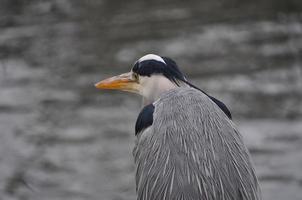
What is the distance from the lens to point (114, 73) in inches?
305

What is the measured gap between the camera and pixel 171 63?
377 centimetres

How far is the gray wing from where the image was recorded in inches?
117

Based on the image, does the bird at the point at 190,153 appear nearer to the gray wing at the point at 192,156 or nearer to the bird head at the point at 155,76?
the gray wing at the point at 192,156

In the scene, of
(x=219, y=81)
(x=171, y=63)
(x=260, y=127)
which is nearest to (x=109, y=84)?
(x=171, y=63)

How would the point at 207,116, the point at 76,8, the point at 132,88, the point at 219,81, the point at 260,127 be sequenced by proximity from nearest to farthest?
the point at 207,116 < the point at 132,88 < the point at 260,127 < the point at 219,81 < the point at 76,8

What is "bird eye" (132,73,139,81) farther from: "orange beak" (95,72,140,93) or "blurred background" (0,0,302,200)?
"blurred background" (0,0,302,200)

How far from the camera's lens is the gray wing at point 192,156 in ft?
9.75

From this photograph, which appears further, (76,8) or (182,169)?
(76,8)

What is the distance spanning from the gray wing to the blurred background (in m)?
2.18

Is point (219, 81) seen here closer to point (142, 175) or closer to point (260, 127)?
point (260, 127)

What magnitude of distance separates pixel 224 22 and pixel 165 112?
6.24 metres

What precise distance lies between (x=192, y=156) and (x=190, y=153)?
2 cm

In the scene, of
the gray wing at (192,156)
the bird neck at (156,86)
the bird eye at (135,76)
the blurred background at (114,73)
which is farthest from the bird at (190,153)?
the blurred background at (114,73)

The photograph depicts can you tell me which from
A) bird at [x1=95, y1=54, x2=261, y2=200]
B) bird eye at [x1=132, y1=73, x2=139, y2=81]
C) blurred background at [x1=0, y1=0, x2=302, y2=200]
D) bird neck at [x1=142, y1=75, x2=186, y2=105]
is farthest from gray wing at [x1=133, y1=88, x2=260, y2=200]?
blurred background at [x1=0, y1=0, x2=302, y2=200]
